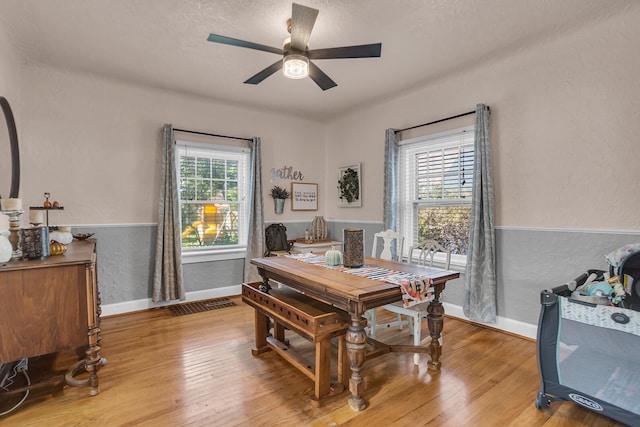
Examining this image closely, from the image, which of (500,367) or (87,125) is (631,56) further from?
(87,125)

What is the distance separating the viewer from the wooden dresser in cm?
177

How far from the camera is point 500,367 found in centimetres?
241

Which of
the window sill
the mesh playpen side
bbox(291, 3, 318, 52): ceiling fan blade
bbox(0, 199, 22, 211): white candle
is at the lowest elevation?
the mesh playpen side

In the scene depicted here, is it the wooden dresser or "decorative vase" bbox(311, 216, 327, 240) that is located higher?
"decorative vase" bbox(311, 216, 327, 240)

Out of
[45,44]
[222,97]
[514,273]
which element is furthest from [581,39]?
[45,44]

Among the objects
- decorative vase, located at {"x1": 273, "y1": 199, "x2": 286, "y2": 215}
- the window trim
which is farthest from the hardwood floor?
decorative vase, located at {"x1": 273, "y1": 199, "x2": 286, "y2": 215}

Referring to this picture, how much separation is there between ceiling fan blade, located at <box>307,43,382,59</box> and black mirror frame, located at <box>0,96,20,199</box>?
8.21 feet

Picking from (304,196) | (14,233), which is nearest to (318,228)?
(304,196)

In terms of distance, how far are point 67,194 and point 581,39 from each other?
4948mm

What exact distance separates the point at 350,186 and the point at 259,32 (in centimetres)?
258

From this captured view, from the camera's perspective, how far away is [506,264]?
308cm

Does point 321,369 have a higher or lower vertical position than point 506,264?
lower

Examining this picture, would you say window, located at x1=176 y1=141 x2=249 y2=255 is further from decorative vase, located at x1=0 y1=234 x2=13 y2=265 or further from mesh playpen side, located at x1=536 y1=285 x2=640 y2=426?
mesh playpen side, located at x1=536 y1=285 x2=640 y2=426

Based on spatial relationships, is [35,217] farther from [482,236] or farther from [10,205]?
[482,236]
